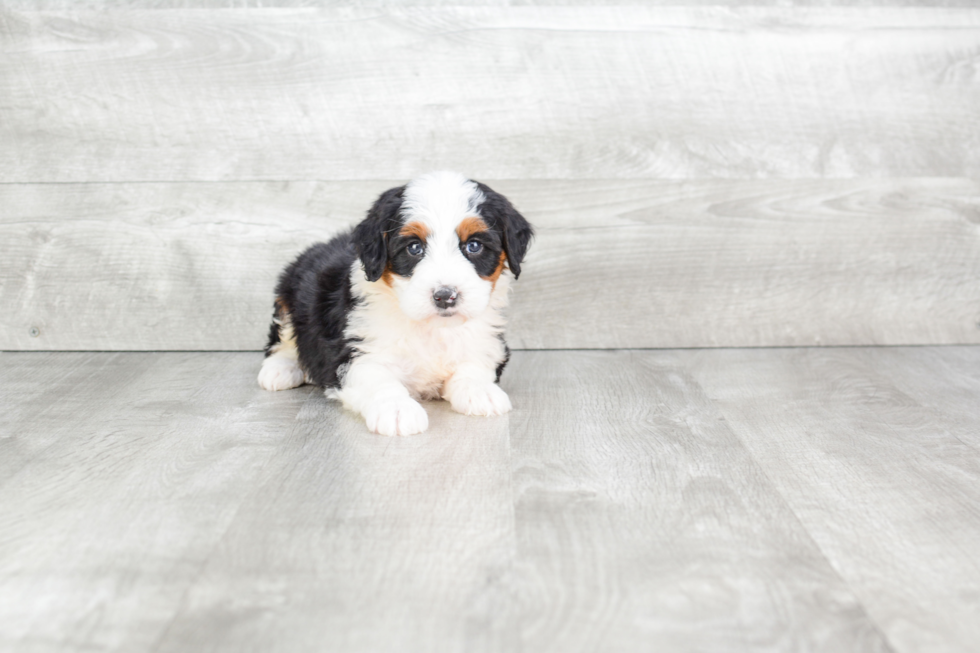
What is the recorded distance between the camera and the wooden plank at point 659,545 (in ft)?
4.03

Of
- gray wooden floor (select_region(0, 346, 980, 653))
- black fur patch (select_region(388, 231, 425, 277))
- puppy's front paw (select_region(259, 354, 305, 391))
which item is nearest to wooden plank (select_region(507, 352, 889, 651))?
gray wooden floor (select_region(0, 346, 980, 653))

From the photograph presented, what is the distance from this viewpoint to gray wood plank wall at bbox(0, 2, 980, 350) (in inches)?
113

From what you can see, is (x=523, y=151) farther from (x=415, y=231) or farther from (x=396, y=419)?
(x=396, y=419)

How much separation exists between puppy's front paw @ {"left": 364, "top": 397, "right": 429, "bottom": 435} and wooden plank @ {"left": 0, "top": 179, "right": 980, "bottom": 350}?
1036 mm

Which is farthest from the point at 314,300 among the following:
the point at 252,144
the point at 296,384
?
the point at 252,144

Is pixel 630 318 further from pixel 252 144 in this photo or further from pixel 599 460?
pixel 252 144

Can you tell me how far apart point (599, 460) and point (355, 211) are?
1.45 metres

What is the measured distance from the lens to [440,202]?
211 centimetres

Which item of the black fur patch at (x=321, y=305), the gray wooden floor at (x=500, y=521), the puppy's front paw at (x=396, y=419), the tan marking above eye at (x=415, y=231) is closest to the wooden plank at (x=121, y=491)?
the gray wooden floor at (x=500, y=521)

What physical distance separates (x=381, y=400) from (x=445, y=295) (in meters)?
0.32

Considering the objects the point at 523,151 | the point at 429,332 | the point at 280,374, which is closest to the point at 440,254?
the point at 429,332

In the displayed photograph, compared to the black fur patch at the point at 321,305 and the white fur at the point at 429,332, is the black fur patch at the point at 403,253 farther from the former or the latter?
the black fur patch at the point at 321,305

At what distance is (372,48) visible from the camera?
2883 mm

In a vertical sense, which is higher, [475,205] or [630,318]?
[475,205]
